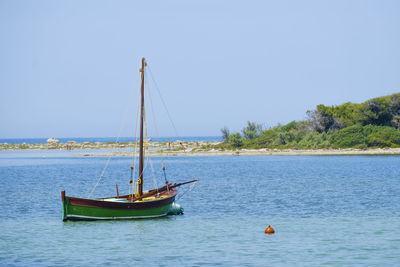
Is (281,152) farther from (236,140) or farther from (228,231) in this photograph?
(228,231)

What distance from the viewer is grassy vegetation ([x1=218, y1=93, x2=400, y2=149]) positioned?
87812 millimetres

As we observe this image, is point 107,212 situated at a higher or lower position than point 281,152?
lower

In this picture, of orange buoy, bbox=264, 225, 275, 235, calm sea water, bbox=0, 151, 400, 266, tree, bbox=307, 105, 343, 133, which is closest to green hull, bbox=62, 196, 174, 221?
calm sea water, bbox=0, 151, 400, 266

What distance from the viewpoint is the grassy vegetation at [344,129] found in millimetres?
87812

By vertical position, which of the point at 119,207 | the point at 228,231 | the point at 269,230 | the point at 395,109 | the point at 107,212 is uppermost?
the point at 395,109

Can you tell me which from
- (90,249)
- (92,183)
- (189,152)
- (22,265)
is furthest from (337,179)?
(189,152)

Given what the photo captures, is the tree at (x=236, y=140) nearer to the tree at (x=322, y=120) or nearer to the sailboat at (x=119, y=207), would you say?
the tree at (x=322, y=120)

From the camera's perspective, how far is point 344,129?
90500 mm

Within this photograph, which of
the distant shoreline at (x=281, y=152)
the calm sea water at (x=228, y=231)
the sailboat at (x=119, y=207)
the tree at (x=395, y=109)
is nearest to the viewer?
the calm sea water at (x=228, y=231)

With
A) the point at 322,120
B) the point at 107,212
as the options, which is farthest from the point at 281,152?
the point at 107,212

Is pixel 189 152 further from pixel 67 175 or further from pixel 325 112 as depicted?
pixel 67 175

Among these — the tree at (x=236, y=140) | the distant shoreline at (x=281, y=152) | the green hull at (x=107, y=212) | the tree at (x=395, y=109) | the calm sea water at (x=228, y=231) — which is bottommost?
the calm sea water at (x=228, y=231)

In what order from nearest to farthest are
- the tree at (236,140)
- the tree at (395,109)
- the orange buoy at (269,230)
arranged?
the orange buoy at (269,230) < the tree at (395,109) < the tree at (236,140)

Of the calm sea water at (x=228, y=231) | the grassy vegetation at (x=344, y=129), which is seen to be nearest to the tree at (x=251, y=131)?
the grassy vegetation at (x=344, y=129)
